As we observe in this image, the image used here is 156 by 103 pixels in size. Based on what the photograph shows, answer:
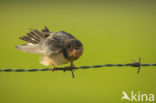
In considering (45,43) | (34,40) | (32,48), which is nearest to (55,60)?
(45,43)

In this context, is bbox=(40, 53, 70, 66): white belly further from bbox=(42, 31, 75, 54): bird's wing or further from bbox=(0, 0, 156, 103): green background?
bbox=(0, 0, 156, 103): green background

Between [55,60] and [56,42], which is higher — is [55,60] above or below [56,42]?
below

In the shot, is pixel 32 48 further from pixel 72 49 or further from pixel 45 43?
pixel 72 49

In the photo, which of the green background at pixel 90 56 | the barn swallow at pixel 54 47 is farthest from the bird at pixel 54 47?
the green background at pixel 90 56

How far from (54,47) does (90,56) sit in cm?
706

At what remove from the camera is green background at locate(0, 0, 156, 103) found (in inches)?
354

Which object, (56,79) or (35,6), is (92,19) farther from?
(56,79)

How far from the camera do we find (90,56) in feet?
40.1

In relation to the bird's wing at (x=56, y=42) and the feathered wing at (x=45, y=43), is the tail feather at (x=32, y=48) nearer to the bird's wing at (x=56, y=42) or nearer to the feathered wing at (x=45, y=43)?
the feathered wing at (x=45, y=43)

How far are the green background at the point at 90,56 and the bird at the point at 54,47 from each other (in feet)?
9.93

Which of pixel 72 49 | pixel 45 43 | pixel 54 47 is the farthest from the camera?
pixel 45 43

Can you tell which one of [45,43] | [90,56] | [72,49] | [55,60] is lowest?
[90,56]

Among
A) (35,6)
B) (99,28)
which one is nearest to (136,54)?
(99,28)

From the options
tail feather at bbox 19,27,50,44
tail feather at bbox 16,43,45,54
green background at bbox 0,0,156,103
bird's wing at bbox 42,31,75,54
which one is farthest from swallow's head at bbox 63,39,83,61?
green background at bbox 0,0,156,103
